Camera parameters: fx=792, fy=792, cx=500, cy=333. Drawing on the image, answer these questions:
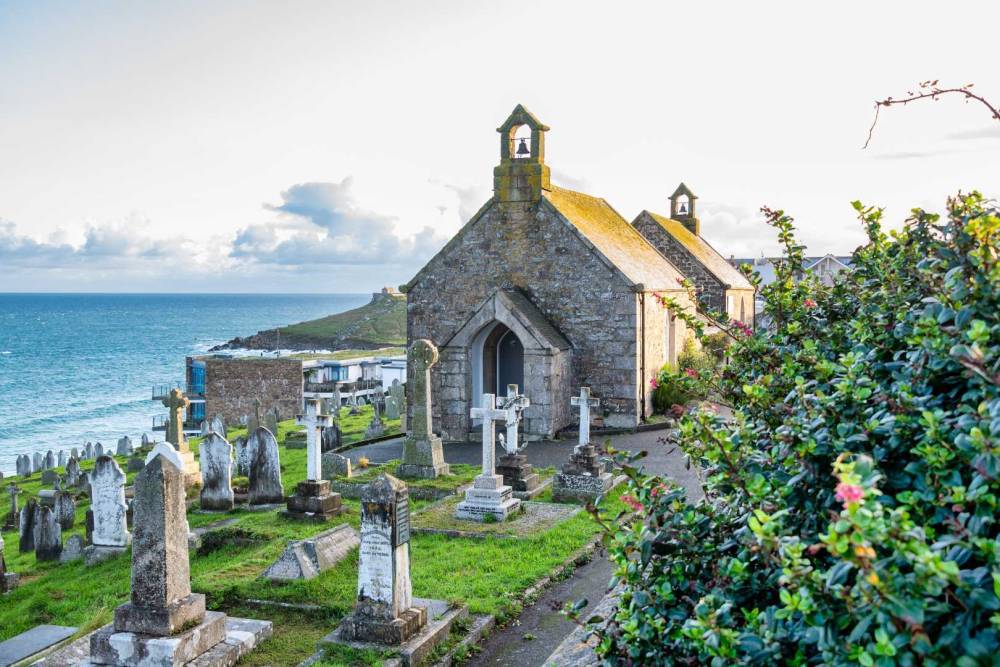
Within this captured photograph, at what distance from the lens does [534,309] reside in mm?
21562

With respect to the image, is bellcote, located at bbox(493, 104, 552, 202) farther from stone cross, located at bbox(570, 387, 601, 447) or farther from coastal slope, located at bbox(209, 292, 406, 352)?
coastal slope, located at bbox(209, 292, 406, 352)

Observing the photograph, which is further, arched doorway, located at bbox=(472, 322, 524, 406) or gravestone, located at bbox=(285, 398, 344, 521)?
arched doorway, located at bbox=(472, 322, 524, 406)

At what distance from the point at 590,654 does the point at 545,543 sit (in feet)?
17.0

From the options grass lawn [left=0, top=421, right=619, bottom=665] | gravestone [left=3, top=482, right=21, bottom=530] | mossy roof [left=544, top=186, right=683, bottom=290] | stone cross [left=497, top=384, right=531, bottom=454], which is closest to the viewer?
grass lawn [left=0, top=421, right=619, bottom=665]

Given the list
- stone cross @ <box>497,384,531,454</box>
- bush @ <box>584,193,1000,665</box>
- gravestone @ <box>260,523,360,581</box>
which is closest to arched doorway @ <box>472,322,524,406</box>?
stone cross @ <box>497,384,531,454</box>

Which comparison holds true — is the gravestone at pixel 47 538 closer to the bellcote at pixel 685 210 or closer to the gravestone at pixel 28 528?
the gravestone at pixel 28 528

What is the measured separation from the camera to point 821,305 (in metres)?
5.50

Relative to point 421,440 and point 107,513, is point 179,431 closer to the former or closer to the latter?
point 107,513

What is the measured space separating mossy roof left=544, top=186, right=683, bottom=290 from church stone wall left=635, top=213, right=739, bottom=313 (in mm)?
3317

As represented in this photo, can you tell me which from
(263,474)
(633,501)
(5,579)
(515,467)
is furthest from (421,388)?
(633,501)

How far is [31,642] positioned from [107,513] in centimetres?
396

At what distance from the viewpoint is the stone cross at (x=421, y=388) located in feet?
51.9

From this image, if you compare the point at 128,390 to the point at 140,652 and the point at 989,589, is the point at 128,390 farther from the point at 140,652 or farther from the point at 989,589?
the point at 989,589

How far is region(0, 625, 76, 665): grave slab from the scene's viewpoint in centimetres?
827
